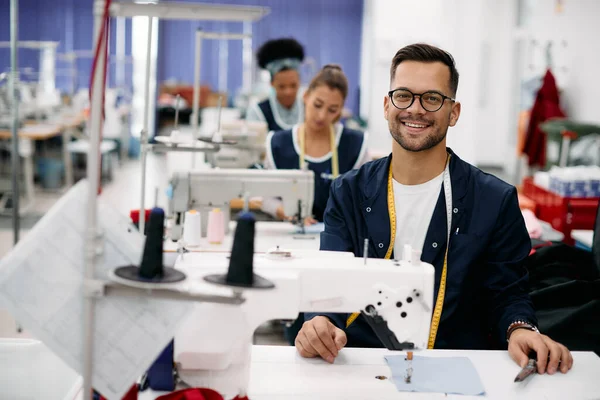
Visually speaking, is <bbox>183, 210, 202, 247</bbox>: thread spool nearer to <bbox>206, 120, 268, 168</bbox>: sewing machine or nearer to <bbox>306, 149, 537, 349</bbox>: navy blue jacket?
<bbox>206, 120, 268, 168</bbox>: sewing machine

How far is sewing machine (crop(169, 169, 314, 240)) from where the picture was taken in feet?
8.77

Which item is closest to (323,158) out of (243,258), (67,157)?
(243,258)

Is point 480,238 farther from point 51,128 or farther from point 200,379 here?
point 51,128

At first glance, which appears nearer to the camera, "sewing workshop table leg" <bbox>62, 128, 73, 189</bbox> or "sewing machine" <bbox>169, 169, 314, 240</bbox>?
"sewing machine" <bbox>169, 169, 314, 240</bbox>

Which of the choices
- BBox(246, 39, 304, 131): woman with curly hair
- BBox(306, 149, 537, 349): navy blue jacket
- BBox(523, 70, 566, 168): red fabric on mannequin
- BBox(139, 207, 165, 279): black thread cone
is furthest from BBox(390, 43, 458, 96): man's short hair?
BBox(523, 70, 566, 168): red fabric on mannequin

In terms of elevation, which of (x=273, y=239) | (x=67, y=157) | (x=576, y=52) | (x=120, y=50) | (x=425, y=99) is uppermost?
(x=120, y=50)

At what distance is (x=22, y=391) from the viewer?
5.33ft

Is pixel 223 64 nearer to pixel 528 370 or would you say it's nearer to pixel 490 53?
pixel 490 53

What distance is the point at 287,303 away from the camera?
4.41ft

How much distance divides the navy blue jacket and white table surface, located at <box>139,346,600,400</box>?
5.3 inches

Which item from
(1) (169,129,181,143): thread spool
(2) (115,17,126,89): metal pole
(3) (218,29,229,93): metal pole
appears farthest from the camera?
(3) (218,29,229,93): metal pole

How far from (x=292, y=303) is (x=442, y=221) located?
1.86 ft

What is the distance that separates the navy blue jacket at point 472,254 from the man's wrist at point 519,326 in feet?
0.12

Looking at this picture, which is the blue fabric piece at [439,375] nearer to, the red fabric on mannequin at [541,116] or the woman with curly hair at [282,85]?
the woman with curly hair at [282,85]
